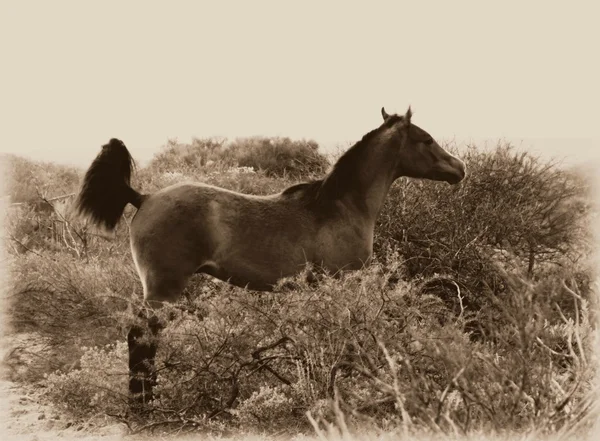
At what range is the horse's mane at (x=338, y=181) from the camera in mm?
4941

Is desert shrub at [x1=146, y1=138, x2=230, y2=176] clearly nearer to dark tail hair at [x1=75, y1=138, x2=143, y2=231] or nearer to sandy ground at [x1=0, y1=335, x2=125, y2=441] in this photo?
sandy ground at [x1=0, y1=335, x2=125, y2=441]

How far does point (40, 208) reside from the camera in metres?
12.2

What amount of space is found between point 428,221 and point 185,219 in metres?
3.25

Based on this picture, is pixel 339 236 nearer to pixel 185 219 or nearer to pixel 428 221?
pixel 185 219

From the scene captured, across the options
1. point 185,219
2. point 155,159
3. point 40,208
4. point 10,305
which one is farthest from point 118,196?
point 155,159

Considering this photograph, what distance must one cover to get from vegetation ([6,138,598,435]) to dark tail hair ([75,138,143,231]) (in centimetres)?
22

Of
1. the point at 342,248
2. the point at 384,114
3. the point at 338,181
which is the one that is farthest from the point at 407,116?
the point at 342,248

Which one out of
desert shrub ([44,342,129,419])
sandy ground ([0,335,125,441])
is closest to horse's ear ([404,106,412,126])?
desert shrub ([44,342,129,419])

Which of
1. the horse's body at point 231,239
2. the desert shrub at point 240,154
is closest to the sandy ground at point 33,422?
the horse's body at point 231,239

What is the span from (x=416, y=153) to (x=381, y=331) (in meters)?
1.47

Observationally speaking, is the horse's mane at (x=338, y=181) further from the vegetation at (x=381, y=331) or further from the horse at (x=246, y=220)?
the vegetation at (x=381, y=331)

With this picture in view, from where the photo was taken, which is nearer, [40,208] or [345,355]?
[345,355]

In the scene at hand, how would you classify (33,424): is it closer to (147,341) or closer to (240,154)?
(147,341)

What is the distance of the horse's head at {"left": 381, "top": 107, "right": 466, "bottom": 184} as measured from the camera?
4.97 metres
